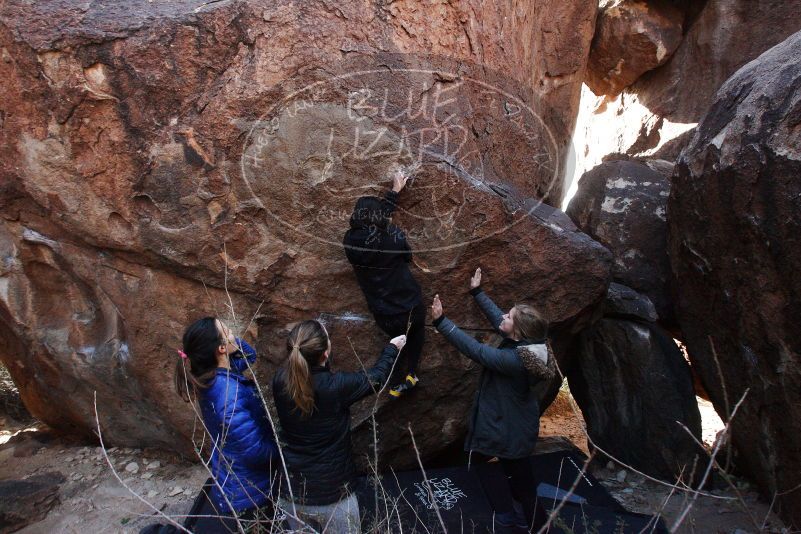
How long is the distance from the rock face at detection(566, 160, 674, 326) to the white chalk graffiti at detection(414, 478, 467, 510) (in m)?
1.84

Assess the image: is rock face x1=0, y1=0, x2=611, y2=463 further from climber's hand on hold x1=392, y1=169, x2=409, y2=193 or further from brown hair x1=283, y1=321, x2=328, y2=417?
brown hair x1=283, y1=321, x2=328, y2=417

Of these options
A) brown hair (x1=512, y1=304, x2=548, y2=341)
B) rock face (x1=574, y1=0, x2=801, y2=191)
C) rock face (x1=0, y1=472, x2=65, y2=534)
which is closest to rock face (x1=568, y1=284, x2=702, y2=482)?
brown hair (x1=512, y1=304, x2=548, y2=341)

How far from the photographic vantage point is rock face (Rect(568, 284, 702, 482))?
3.49 m

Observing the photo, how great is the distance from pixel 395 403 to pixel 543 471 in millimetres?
975

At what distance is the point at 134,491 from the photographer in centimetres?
332

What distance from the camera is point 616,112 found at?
600cm

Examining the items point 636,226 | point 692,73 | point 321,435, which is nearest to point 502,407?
point 321,435

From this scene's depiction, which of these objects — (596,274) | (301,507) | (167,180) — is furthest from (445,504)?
(167,180)

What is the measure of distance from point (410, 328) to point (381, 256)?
0.41m

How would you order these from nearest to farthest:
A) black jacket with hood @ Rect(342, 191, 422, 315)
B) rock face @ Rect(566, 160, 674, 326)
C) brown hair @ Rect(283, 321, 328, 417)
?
brown hair @ Rect(283, 321, 328, 417) < black jacket with hood @ Rect(342, 191, 422, 315) < rock face @ Rect(566, 160, 674, 326)

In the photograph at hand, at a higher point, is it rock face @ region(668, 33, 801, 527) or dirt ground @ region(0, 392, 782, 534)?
rock face @ region(668, 33, 801, 527)

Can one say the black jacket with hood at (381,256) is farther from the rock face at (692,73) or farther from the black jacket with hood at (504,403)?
the rock face at (692,73)

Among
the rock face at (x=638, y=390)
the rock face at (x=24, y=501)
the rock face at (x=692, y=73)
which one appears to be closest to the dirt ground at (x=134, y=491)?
the rock face at (x=24, y=501)

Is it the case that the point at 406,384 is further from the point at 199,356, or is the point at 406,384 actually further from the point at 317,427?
the point at 199,356
